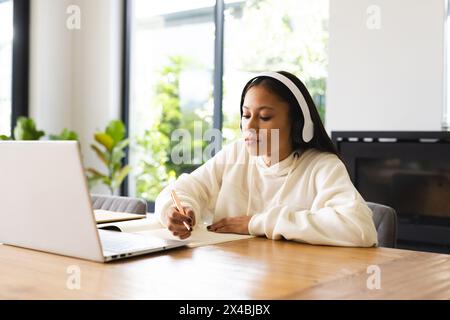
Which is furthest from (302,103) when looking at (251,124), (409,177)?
(409,177)

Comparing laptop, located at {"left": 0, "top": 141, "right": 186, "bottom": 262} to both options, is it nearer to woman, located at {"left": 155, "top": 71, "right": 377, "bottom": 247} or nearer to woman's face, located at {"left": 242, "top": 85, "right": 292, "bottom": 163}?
woman, located at {"left": 155, "top": 71, "right": 377, "bottom": 247}

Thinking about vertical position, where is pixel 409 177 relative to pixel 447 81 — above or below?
below

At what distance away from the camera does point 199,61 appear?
4836 mm

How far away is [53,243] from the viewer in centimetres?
120

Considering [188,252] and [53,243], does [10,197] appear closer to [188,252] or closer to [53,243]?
[53,243]

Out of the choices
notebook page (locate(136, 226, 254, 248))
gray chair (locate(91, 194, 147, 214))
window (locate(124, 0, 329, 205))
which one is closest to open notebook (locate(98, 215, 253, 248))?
notebook page (locate(136, 226, 254, 248))

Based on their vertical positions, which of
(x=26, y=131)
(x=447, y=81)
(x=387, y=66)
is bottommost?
(x=26, y=131)

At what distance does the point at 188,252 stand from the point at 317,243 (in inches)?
13.1

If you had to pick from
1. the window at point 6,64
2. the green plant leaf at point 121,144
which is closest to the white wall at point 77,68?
the window at point 6,64

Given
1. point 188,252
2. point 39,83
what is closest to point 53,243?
point 188,252

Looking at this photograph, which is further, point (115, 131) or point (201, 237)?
point (115, 131)

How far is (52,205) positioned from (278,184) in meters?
0.78

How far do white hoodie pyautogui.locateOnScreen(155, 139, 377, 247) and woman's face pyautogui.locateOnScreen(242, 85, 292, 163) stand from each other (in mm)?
75

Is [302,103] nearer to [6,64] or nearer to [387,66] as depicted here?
[387,66]
